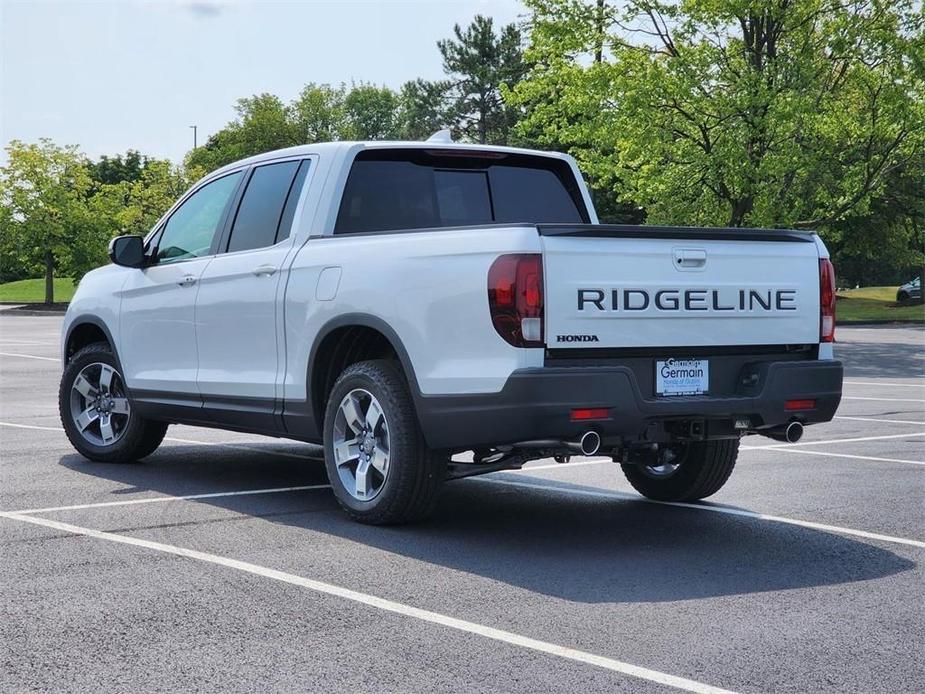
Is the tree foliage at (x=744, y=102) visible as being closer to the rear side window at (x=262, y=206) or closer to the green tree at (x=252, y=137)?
the rear side window at (x=262, y=206)

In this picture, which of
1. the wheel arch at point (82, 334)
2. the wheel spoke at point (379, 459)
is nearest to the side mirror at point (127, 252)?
the wheel arch at point (82, 334)

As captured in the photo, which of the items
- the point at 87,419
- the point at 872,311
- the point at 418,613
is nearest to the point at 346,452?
the point at 418,613

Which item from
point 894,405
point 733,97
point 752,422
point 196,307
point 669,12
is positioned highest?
point 669,12

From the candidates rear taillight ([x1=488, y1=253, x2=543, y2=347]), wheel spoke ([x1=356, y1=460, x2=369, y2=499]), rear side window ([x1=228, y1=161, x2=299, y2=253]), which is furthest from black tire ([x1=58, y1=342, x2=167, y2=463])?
rear taillight ([x1=488, y1=253, x2=543, y2=347])

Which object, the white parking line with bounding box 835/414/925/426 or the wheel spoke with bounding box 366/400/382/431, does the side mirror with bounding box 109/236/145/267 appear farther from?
the white parking line with bounding box 835/414/925/426

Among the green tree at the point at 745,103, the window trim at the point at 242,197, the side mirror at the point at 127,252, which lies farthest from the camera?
the green tree at the point at 745,103

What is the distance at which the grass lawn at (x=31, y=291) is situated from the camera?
70631 millimetres

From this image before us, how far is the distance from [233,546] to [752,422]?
275 centimetres

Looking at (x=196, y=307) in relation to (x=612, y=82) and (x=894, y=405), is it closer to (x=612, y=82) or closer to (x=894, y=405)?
(x=894, y=405)

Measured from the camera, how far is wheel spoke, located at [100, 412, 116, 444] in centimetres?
961

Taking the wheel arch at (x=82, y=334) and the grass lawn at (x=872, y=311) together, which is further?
the grass lawn at (x=872, y=311)

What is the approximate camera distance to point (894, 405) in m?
14.9

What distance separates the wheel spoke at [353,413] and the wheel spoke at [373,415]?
2.8 inches

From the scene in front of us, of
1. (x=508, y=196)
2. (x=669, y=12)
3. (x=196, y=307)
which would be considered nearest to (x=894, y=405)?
(x=508, y=196)
